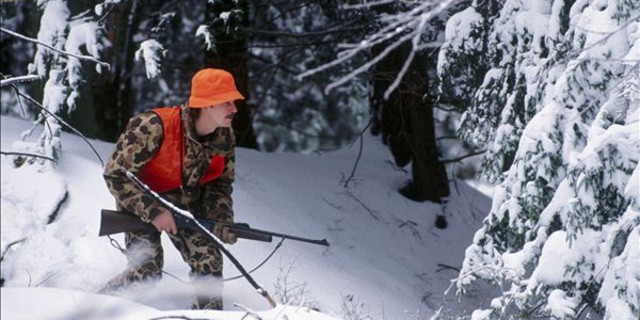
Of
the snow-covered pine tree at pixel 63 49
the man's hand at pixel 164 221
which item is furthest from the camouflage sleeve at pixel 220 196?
the snow-covered pine tree at pixel 63 49

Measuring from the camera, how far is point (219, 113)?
20.7ft

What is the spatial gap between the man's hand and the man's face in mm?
593

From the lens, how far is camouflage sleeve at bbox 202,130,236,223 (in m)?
6.62

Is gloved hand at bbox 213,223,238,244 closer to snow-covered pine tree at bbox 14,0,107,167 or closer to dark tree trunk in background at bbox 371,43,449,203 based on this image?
snow-covered pine tree at bbox 14,0,107,167

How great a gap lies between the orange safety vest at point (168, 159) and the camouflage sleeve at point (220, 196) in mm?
286

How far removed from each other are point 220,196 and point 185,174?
318mm

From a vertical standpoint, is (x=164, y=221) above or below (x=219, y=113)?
below

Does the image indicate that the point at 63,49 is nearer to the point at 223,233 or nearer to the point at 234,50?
the point at 234,50

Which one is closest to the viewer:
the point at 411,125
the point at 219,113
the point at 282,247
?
the point at 219,113

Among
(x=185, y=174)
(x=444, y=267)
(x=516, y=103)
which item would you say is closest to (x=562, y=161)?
(x=516, y=103)

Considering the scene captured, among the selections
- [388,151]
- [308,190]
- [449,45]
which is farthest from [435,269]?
[449,45]

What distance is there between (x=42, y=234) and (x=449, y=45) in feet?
9.95

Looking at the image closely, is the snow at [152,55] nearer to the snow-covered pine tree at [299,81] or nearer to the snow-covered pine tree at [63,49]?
the snow-covered pine tree at [63,49]

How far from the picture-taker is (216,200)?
6.66 m
